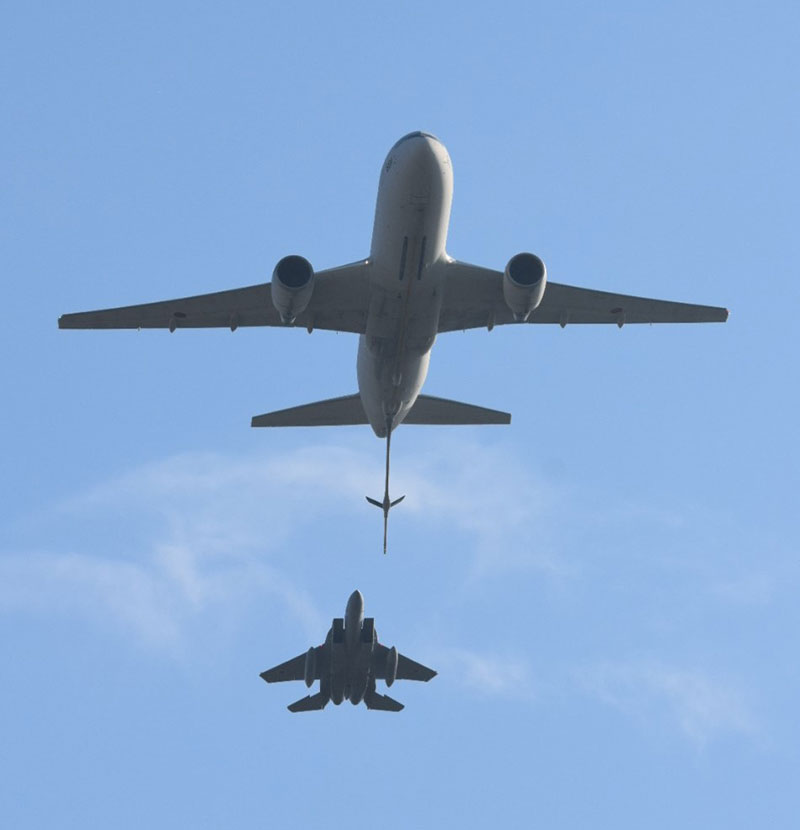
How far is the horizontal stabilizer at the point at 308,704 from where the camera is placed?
154 feet

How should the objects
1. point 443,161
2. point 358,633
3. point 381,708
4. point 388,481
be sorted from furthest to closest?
point 381,708 < point 358,633 < point 388,481 < point 443,161

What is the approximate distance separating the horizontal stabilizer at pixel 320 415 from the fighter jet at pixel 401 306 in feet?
0.08

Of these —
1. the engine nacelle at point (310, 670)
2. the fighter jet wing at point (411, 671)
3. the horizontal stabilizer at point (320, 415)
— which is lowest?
the engine nacelle at point (310, 670)

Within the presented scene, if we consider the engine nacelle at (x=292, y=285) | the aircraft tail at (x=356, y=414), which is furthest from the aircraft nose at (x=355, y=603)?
the engine nacelle at (x=292, y=285)

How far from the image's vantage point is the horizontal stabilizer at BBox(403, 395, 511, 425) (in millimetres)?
Answer: 37344

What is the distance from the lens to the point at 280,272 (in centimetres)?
3062

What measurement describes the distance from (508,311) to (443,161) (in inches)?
228

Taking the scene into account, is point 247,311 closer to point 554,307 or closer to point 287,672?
point 554,307

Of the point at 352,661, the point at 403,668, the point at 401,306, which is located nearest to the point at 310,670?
the point at 352,661

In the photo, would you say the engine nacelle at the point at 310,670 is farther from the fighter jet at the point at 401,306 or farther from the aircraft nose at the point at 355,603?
the fighter jet at the point at 401,306

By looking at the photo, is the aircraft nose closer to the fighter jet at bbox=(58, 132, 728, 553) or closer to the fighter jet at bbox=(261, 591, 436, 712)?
the fighter jet at bbox=(261, 591, 436, 712)

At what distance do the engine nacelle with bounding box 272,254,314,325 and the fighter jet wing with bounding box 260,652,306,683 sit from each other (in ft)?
62.0

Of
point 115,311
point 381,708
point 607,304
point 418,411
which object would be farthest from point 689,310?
point 381,708

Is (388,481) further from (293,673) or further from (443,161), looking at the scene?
(293,673)
